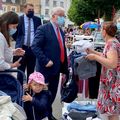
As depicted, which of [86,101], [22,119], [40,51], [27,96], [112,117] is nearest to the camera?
[22,119]

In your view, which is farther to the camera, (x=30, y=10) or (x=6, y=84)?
(x=30, y=10)

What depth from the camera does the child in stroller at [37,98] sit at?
5449 millimetres

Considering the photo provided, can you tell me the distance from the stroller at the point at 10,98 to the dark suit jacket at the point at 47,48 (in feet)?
3.01

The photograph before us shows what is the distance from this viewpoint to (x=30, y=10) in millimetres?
8250

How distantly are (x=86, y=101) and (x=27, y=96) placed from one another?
2.58 metres

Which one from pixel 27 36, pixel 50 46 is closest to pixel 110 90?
pixel 50 46

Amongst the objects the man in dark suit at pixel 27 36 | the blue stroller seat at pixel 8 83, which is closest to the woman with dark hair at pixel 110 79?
the blue stroller seat at pixel 8 83

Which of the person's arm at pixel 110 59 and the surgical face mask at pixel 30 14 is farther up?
the surgical face mask at pixel 30 14

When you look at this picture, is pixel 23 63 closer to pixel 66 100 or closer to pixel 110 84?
pixel 66 100

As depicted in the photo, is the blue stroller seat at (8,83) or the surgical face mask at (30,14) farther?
the surgical face mask at (30,14)

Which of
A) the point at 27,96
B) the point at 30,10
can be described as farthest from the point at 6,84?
the point at 30,10

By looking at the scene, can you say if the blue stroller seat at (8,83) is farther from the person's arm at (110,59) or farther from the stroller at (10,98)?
the person's arm at (110,59)

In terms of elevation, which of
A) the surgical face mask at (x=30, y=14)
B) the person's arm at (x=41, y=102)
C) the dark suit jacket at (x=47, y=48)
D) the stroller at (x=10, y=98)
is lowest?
the person's arm at (x=41, y=102)

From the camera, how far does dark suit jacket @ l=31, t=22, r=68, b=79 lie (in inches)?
254
